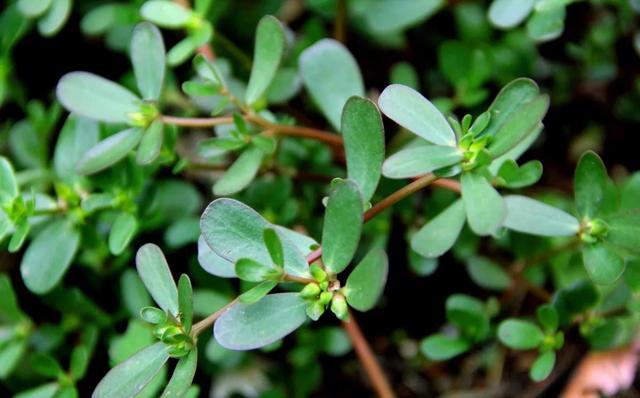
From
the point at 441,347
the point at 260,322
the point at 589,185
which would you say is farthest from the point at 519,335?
the point at 260,322

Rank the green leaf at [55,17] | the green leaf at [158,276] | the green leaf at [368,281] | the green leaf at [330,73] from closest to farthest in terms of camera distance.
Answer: the green leaf at [368,281] → the green leaf at [158,276] → the green leaf at [330,73] → the green leaf at [55,17]

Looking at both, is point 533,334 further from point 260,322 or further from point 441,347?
point 260,322

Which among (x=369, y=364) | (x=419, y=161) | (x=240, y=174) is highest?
(x=419, y=161)

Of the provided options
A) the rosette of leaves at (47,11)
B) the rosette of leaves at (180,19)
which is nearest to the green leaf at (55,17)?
the rosette of leaves at (47,11)

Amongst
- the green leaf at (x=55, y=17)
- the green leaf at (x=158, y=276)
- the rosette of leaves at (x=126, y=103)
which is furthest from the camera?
the green leaf at (x=55, y=17)

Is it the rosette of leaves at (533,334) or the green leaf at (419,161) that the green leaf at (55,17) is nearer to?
the green leaf at (419,161)

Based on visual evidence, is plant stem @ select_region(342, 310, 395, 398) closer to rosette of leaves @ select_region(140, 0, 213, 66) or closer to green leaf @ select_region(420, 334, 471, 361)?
green leaf @ select_region(420, 334, 471, 361)
